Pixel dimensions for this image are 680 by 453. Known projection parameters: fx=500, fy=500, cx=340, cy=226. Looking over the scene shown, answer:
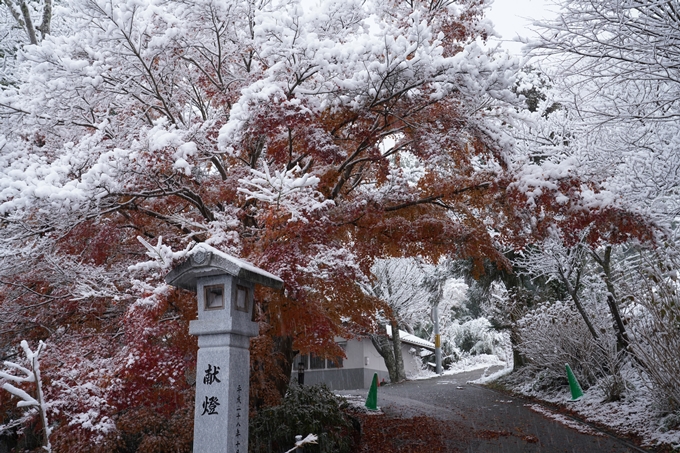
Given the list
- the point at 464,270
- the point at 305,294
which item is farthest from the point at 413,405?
the point at 305,294

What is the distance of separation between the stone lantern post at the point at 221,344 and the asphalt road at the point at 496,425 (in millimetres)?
5908

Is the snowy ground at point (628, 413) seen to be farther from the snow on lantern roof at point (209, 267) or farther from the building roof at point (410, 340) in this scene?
the building roof at point (410, 340)

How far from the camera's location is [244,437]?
5.39m

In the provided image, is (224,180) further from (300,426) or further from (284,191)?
(300,426)

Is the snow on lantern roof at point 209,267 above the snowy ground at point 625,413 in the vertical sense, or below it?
above

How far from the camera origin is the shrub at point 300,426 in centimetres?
853

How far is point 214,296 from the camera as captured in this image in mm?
5707

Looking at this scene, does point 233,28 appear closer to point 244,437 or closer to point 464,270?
point 244,437

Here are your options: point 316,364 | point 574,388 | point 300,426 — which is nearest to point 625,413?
point 574,388

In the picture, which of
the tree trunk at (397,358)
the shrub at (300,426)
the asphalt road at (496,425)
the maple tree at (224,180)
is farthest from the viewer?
the tree trunk at (397,358)

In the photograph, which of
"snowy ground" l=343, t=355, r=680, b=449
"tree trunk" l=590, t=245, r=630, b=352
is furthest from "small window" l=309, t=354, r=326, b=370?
"tree trunk" l=590, t=245, r=630, b=352

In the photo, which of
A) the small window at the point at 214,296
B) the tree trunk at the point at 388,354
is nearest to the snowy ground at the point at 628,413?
the small window at the point at 214,296

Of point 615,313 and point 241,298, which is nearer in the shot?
point 241,298

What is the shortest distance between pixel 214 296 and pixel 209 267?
41 cm
